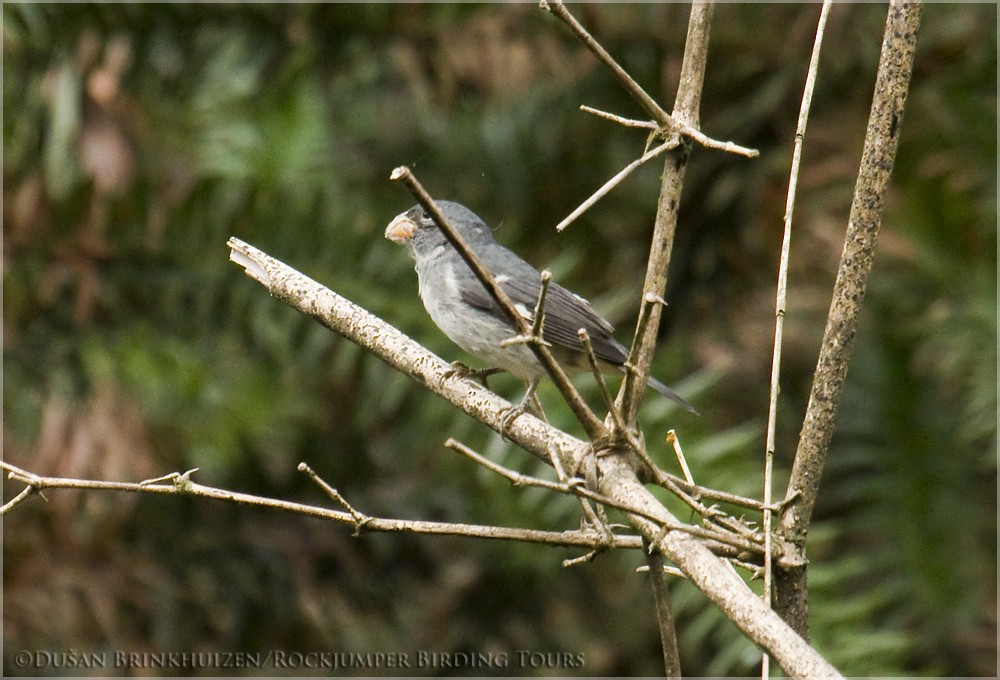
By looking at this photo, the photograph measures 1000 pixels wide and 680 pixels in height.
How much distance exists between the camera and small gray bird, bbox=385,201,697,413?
121 inches

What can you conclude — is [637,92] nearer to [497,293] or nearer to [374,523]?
[497,293]

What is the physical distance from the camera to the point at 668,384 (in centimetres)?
367

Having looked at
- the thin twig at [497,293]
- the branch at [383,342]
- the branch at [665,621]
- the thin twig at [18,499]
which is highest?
the branch at [383,342]

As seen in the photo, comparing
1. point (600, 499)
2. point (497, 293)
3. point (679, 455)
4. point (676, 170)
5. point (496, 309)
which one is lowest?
point (600, 499)

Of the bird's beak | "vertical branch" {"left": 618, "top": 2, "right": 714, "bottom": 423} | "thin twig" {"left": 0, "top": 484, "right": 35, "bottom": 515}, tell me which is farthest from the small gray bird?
"thin twig" {"left": 0, "top": 484, "right": 35, "bottom": 515}

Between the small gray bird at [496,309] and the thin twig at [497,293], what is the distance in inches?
52.6

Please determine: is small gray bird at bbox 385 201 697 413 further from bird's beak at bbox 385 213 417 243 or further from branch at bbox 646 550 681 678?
branch at bbox 646 550 681 678

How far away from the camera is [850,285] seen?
162cm

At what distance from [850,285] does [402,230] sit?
205 centimetres

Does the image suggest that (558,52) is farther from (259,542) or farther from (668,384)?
(259,542)

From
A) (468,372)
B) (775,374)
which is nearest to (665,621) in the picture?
(775,374)

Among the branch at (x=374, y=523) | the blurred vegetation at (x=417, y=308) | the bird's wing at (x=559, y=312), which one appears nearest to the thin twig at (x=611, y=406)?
the branch at (x=374, y=523)

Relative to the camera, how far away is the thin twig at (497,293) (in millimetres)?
1353

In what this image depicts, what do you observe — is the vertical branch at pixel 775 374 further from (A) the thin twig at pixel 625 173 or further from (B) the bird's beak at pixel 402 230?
(B) the bird's beak at pixel 402 230
